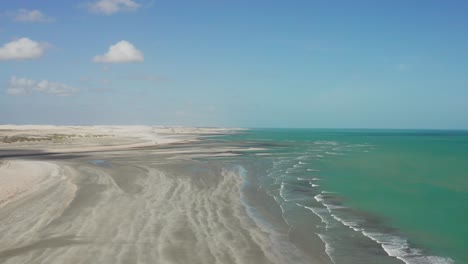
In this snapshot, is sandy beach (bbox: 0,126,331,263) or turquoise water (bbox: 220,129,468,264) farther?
turquoise water (bbox: 220,129,468,264)

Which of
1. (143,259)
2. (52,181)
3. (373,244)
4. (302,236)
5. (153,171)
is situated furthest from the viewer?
(153,171)

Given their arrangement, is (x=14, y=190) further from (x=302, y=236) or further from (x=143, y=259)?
(x=302, y=236)

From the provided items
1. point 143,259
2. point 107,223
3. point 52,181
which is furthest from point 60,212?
point 52,181

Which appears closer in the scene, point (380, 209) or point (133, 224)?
point (133, 224)

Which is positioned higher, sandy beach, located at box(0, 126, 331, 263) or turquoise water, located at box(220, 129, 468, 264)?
sandy beach, located at box(0, 126, 331, 263)

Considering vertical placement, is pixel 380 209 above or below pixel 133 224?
below

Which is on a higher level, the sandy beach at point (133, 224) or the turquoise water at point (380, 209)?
the sandy beach at point (133, 224)

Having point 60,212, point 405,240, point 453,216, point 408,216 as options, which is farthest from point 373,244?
point 60,212

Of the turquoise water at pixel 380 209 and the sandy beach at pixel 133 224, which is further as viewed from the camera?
the turquoise water at pixel 380 209

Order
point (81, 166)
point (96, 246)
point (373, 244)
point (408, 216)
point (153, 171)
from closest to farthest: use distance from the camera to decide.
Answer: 1. point (96, 246)
2. point (373, 244)
3. point (408, 216)
4. point (153, 171)
5. point (81, 166)

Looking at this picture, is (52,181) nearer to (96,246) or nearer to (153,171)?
(153,171)

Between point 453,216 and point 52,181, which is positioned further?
point 52,181
